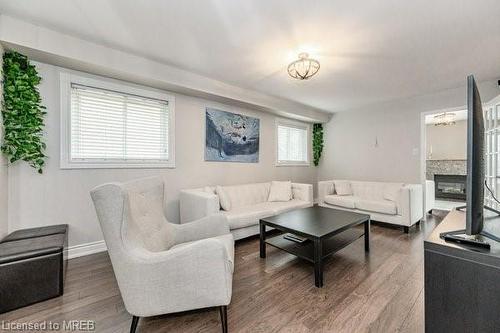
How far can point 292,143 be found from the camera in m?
5.32

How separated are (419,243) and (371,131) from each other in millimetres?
2691

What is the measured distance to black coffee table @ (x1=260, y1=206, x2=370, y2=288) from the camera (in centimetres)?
201

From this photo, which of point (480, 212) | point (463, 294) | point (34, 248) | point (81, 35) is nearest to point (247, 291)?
point (463, 294)

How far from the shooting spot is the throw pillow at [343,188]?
4477 millimetres

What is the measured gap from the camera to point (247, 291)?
6.14ft

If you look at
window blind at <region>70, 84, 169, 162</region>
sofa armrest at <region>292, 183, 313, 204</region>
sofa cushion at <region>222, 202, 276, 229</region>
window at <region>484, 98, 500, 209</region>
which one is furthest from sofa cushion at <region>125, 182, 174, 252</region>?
window at <region>484, 98, 500, 209</region>

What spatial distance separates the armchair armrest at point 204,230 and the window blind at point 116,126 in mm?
1576

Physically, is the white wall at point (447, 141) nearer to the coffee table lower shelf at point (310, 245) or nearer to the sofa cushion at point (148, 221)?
the coffee table lower shelf at point (310, 245)

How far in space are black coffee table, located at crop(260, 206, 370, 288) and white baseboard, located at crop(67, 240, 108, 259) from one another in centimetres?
200

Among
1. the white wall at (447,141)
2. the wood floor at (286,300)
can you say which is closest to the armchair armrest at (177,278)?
the wood floor at (286,300)

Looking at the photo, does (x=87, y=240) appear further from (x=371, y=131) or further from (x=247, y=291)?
(x=371, y=131)

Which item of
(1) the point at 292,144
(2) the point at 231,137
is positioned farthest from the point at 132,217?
(1) the point at 292,144

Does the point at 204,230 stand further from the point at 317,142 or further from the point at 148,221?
the point at 317,142

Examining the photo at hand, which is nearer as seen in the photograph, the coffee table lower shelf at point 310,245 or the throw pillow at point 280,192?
the coffee table lower shelf at point 310,245
